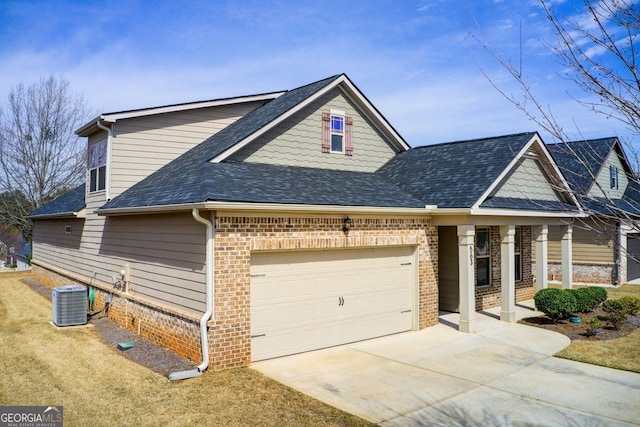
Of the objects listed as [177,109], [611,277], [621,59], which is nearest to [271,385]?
[621,59]

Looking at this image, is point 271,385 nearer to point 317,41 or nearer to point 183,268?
point 183,268

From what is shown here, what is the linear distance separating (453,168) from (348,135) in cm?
340

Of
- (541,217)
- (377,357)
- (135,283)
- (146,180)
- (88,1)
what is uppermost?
(88,1)

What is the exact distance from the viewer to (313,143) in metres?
14.0

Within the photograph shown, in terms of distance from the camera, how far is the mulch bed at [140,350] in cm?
918

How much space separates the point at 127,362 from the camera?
9.56m

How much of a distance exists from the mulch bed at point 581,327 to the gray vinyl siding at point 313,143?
689cm

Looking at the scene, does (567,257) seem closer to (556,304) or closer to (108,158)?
(556,304)

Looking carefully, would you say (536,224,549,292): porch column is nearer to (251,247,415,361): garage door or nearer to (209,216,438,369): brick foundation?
(251,247,415,361): garage door

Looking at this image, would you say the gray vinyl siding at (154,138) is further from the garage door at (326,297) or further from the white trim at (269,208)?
the garage door at (326,297)

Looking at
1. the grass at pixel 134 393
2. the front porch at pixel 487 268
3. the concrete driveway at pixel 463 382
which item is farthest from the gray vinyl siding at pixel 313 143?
the grass at pixel 134 393

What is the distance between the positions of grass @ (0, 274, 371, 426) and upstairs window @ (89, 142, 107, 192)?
5937 mm

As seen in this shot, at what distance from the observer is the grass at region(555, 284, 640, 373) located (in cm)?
968

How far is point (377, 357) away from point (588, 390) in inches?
155
